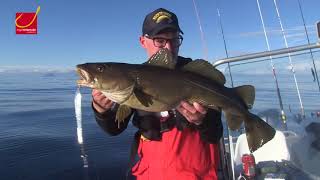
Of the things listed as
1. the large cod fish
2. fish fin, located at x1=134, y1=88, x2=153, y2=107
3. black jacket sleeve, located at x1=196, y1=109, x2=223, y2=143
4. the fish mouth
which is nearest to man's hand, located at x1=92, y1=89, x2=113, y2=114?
the large cod fish

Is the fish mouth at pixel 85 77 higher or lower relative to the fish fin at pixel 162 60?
lower

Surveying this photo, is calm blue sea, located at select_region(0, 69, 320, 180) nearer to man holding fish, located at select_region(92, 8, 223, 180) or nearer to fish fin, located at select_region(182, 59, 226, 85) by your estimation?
man holding fish, located at select_region(92, 8, 223, 180)

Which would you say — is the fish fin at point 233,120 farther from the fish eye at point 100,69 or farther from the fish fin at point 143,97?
the fish eye at point 100,69

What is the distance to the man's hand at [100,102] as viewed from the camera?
3.33 m

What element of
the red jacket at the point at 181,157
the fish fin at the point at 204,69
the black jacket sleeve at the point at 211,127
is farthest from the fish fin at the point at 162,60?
the red jacket at the point at 181,157

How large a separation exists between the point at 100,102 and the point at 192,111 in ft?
2.72

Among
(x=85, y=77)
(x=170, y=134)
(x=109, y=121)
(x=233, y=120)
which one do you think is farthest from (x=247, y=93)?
(x=85, y=77)

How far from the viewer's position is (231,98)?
3.41 m

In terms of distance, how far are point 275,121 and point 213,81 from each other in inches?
140

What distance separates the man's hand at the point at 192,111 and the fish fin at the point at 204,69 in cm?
27

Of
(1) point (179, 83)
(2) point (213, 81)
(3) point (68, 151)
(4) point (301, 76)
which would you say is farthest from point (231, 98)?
(3) point (68, 151)

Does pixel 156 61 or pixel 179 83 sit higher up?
pixel 156 61

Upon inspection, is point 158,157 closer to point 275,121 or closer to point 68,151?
point 275,121

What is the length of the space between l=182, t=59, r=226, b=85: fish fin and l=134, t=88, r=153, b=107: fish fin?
487mm
